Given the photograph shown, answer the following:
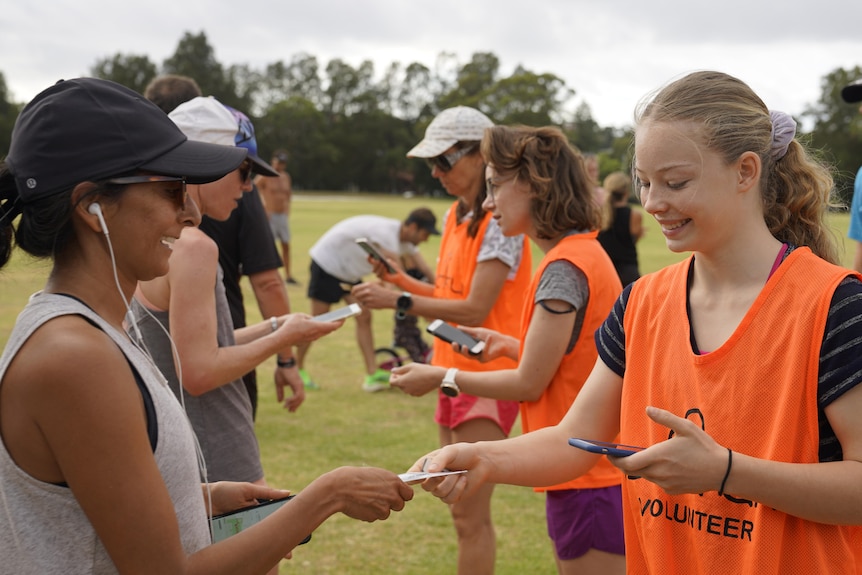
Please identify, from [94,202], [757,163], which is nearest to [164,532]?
[94,202]

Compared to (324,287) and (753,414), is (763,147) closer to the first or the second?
(753,414)

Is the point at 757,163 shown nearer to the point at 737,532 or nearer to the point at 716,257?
the point at 716,257

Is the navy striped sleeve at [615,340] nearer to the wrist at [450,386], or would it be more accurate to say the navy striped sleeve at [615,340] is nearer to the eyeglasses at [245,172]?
the wrist at [450,386]

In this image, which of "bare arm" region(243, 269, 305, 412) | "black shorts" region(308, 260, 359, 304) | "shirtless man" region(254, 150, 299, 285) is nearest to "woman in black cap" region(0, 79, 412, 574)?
"bare arm" region(243, 269, 305, 412)

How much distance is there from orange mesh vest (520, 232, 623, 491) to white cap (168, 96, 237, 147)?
1.42 metres

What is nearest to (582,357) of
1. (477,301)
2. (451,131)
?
(477,301)

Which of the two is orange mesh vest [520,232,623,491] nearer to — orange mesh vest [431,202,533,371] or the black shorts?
orange mesh vest [431,202,533,371]

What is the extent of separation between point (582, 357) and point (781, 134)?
4.54 feet

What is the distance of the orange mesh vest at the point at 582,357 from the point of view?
10.5 feet

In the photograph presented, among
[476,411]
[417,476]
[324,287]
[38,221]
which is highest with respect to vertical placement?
[38,221]

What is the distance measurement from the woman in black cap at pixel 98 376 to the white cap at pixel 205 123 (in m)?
1.41

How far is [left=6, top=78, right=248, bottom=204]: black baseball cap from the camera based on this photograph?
1701 mm

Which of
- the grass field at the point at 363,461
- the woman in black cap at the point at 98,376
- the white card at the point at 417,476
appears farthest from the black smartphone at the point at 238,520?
the grass field at the point at 363,461

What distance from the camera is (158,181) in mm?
1846
